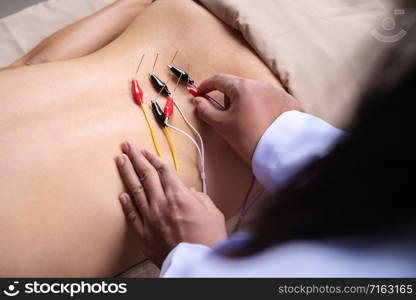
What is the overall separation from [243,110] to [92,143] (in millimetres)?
307

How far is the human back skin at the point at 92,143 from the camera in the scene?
655mm

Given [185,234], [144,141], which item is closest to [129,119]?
[144,141]

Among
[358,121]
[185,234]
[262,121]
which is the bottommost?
[185,234]

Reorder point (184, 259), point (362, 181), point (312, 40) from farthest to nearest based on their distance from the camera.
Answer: point (312, 40) → point (184, 259) → point (362, 181)

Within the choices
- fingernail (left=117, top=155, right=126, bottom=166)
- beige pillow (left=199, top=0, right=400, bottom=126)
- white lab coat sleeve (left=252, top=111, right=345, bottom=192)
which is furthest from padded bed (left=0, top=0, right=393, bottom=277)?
fingernail (left=117, top=155, right=126, bottom=166)

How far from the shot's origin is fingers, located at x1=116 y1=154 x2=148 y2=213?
723mm

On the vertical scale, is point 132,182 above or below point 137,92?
below

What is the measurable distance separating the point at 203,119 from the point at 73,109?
0.26 meters

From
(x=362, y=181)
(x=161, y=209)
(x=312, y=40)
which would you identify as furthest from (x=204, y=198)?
(x=312, y=40)

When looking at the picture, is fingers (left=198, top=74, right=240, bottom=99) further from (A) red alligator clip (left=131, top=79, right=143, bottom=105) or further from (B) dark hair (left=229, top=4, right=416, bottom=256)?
(B) dark hair (left=229, top=4, right=416, bottom=256)

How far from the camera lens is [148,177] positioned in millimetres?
736

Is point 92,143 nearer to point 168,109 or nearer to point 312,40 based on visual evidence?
point 168,109

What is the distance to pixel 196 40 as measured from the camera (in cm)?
92

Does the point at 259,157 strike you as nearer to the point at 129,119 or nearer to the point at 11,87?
the point at 129,119
